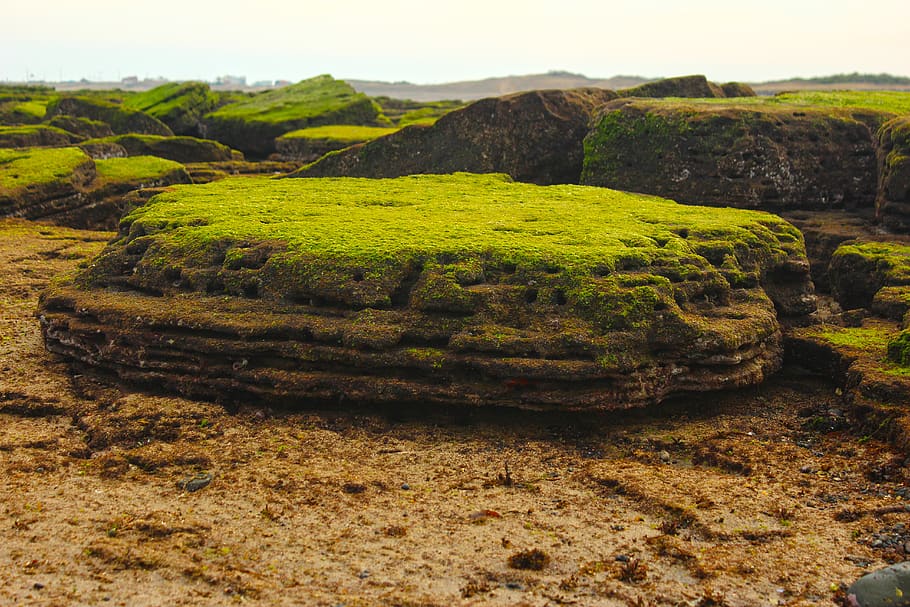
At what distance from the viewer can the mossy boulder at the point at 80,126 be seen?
130ft

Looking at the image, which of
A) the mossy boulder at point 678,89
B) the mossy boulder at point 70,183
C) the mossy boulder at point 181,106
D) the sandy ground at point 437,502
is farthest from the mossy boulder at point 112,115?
the sandy ground at point 437,502

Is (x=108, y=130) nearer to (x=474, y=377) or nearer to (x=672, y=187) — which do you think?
(x=672, y=187)

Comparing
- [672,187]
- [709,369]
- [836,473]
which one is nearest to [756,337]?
[709,369]

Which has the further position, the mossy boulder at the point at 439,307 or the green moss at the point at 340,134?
the green moss at the point at 340,134

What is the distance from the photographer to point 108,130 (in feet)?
134

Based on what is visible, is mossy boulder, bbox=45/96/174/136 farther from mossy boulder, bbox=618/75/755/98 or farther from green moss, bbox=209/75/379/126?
mossy boulder, bbox=618/75/755/98

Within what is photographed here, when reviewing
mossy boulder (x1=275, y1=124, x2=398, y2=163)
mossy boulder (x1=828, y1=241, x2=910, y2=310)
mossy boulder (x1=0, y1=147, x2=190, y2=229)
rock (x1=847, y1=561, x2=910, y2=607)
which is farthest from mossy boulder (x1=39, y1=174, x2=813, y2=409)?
mossy boulder (x1=275, y1=124, x2=398, y2=163)

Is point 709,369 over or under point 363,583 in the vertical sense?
over

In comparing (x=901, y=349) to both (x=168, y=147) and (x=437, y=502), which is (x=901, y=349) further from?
(x=168, y=147)

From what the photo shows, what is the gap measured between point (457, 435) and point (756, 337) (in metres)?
4.52

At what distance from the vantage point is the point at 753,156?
1902 centimetres

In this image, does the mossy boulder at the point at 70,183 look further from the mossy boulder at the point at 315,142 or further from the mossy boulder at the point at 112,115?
the mossy boulder at the point at 112,115

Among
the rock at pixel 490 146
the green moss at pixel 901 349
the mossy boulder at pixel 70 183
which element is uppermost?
the rock at pixel 490 146

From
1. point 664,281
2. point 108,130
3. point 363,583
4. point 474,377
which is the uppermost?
point 108,130
